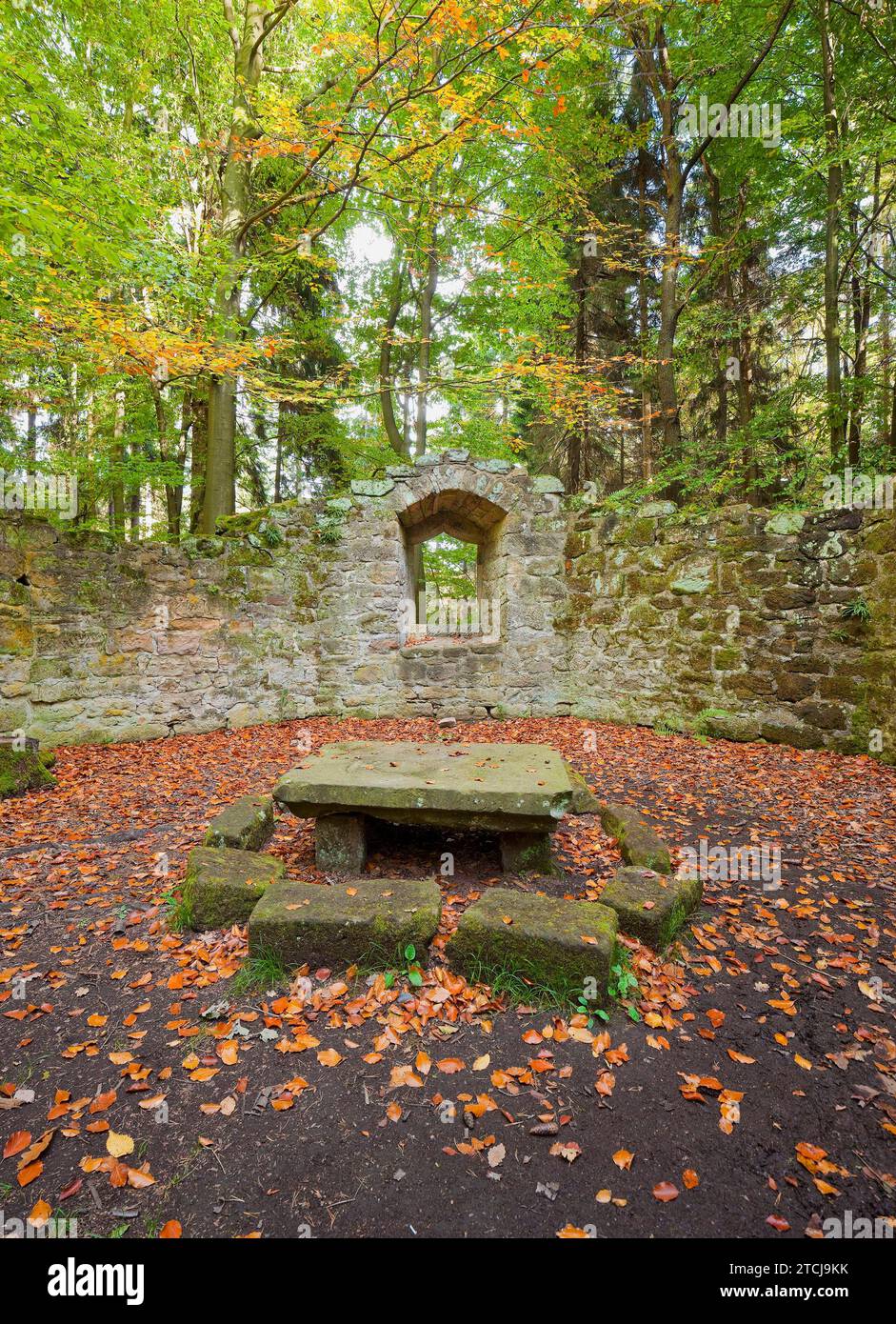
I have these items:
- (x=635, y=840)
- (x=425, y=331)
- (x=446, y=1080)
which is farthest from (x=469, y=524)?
(x=446, y=1080)

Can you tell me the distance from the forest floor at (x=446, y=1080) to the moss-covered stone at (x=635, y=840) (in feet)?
0.71

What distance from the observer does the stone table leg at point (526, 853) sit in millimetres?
3191

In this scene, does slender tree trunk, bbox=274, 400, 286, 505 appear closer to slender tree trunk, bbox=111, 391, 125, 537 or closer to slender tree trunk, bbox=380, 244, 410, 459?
slender tree trunk, bbox=380, 244, 410, 459

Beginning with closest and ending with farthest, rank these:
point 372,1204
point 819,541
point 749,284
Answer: point 372,1204 < point 819,541 < point 749,284

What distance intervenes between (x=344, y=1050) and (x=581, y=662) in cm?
604

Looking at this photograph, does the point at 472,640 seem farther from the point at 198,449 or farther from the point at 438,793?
the point at 198,449

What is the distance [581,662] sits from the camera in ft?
24.3

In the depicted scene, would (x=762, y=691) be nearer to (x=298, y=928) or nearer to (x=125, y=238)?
(x=298, y=928)

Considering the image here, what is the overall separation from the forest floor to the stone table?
234 millimetres

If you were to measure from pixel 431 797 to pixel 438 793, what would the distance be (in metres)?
0.04

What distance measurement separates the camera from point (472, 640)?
7.82m

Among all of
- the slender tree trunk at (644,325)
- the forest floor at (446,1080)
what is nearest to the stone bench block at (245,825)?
the forest floor at (446,1080)

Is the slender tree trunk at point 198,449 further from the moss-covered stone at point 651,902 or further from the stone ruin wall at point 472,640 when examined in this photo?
the moss-covered stone at point 651,902
